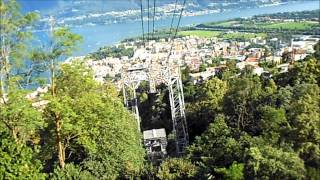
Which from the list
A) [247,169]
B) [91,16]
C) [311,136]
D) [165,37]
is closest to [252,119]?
[247,169]

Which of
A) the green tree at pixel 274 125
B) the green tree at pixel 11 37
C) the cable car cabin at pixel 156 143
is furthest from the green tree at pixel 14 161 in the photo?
the cable car cabin at pixel 156 143

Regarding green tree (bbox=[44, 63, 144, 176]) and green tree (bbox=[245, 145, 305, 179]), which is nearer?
green tree (bbox=[245, 145, 305, 179])

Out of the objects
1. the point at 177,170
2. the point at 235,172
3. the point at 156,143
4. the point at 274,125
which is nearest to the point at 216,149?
the point at 177,170

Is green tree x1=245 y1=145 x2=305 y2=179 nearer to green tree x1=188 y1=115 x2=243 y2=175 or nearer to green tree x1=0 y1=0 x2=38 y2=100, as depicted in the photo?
green tree x1=188 y1=115 x2=243 y2=175

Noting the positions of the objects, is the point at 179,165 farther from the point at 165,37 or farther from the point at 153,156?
the point at 165,37

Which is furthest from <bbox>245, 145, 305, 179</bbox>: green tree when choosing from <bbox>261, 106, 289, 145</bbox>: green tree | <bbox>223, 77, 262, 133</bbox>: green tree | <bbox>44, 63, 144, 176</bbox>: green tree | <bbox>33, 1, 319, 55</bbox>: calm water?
<bbox>33, 1, 319, 55</bbox>: calm water
